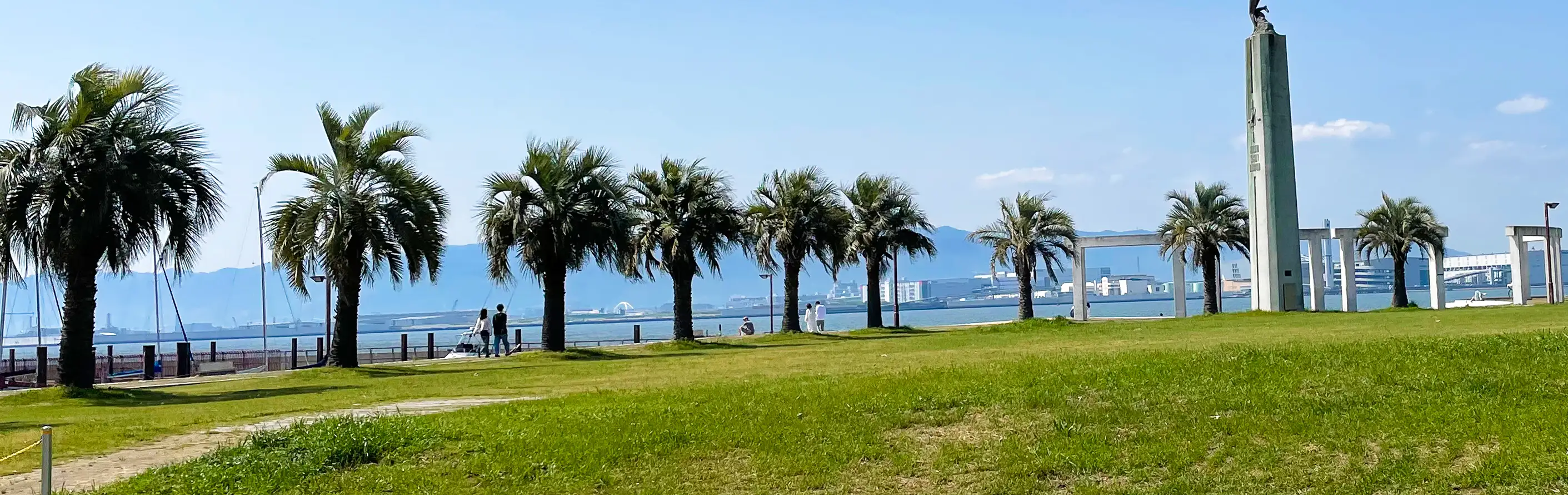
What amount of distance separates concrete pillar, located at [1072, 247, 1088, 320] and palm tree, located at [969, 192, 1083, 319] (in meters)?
2.75

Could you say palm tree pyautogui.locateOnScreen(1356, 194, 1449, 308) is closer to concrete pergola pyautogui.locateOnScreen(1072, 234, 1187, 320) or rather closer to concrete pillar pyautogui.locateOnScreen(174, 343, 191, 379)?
concrete pergola pyautogui.locateOnScreen(1072, 234, 1187, 320)

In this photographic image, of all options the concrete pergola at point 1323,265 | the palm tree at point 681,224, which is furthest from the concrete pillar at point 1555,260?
the palm tree at point 681,224

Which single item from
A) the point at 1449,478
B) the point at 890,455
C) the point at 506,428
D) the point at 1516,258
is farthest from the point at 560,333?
the point at 1516,258

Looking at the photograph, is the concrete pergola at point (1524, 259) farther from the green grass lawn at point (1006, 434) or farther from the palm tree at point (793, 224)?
the green grass lawn at point (1006, 434)

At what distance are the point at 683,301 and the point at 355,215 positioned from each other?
513 inches

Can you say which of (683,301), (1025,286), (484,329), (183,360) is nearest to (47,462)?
(183,360)

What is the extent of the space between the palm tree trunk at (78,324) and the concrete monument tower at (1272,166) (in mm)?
28808

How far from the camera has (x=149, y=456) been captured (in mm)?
11047

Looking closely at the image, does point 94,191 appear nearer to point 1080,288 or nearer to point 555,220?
point 555,220

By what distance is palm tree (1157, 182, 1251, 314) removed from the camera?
4647cm

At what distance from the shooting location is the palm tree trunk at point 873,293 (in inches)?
1740

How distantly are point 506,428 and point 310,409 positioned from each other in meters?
5.40

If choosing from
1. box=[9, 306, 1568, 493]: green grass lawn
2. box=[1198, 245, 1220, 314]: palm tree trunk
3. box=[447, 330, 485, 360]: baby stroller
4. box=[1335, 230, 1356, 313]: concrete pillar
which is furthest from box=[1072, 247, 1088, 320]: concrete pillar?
box=[9, 306, 1568, 493]: green grass lawn

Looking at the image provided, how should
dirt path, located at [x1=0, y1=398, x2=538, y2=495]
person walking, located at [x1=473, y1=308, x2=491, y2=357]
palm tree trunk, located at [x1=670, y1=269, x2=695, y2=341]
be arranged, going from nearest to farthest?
dirt path, located at [x1=0, y1=398, x2=538, y2=495], person walking, located at [x1=473, y1=308, x2=491, y2=357], palm tree trunk, located at [x1=670, y1=269, x2=695, y2=341]
